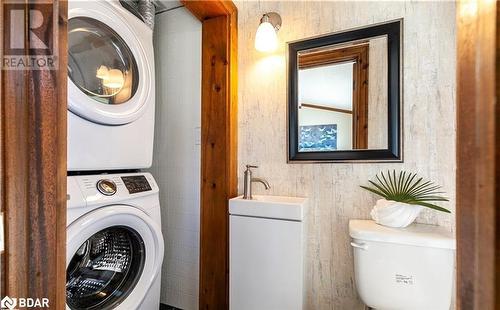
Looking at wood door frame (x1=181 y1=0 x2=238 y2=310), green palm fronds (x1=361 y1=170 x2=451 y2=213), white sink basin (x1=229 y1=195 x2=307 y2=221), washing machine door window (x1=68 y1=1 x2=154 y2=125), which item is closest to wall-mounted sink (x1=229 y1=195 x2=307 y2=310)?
white sink basin (x1=229 y1=195 x2=307 y2=221)

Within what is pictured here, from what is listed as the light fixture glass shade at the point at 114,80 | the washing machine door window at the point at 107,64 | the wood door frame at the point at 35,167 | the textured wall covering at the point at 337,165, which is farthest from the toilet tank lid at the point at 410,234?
the light fixture glass shade at the point at 114,80

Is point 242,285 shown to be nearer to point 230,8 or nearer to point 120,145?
point 120,145

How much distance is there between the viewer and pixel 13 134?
16.1 inches

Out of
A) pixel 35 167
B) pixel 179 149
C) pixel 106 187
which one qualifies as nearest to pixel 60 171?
pixel 35 167

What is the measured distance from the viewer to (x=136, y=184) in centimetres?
112

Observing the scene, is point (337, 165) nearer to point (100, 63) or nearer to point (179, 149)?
point (179, 149)

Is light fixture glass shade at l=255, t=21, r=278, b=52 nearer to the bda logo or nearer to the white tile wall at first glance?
the white tile wall

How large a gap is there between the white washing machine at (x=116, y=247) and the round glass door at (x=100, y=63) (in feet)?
1.24

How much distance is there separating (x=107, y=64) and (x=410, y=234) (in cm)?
151

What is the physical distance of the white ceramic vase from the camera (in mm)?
1022

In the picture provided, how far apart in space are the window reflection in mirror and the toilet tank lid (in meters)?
0.38

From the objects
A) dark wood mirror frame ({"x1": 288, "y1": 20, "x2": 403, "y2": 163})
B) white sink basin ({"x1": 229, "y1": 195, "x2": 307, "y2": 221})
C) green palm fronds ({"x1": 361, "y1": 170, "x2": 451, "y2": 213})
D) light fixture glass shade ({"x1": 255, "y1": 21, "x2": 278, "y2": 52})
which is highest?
light fixture glass shade ({"x1": 255, "y1": 21, "x2": 278, "y2": 52})

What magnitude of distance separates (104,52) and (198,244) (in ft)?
3.75

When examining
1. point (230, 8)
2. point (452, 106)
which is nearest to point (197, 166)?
point (230, 8)
